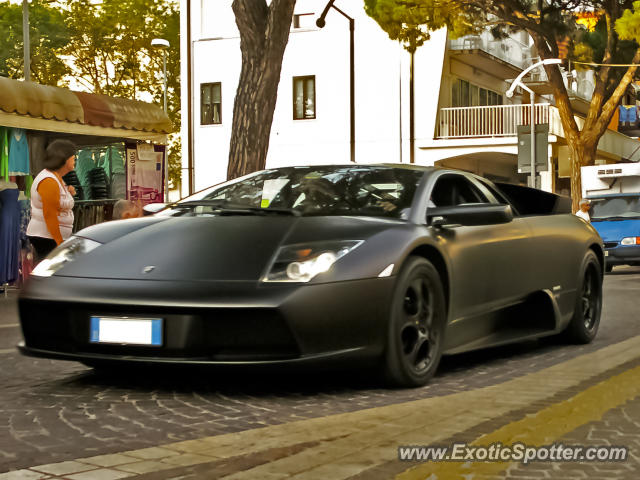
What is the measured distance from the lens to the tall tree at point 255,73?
1476cm

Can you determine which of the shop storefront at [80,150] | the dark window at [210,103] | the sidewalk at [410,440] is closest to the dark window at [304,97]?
the dark window at [210,103]

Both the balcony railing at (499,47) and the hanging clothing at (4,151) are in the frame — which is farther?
the balcony railing at (499,47)

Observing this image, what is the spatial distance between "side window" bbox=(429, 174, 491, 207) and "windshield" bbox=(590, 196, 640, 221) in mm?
16823

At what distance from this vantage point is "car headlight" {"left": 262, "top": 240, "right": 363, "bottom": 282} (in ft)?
16.6

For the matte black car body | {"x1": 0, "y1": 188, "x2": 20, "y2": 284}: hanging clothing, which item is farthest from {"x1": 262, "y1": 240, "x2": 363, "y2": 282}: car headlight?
{"x1": 0, "y1": 188, "x2": 20, "y2": 284}: hanging clothing

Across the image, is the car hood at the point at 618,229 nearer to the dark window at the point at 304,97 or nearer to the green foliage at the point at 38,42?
the dark window at the point at 304,97

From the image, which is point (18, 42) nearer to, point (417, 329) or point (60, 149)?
point (60, 149)

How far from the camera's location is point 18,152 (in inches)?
536

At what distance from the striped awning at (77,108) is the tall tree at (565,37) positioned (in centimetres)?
Answer: 1639

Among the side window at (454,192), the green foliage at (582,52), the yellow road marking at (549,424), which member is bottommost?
the yellow road marking at (549,424)

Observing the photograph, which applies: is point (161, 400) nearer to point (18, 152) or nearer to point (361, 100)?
point (18, 152)

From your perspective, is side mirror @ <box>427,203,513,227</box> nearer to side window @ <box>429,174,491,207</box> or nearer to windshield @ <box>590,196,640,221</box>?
side window @ <box>429,174,491,207</box>

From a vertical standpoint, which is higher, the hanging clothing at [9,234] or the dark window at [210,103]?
the dark window at [210,103]

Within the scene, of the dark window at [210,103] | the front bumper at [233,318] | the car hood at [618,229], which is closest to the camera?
the front bumper at [233,318]
